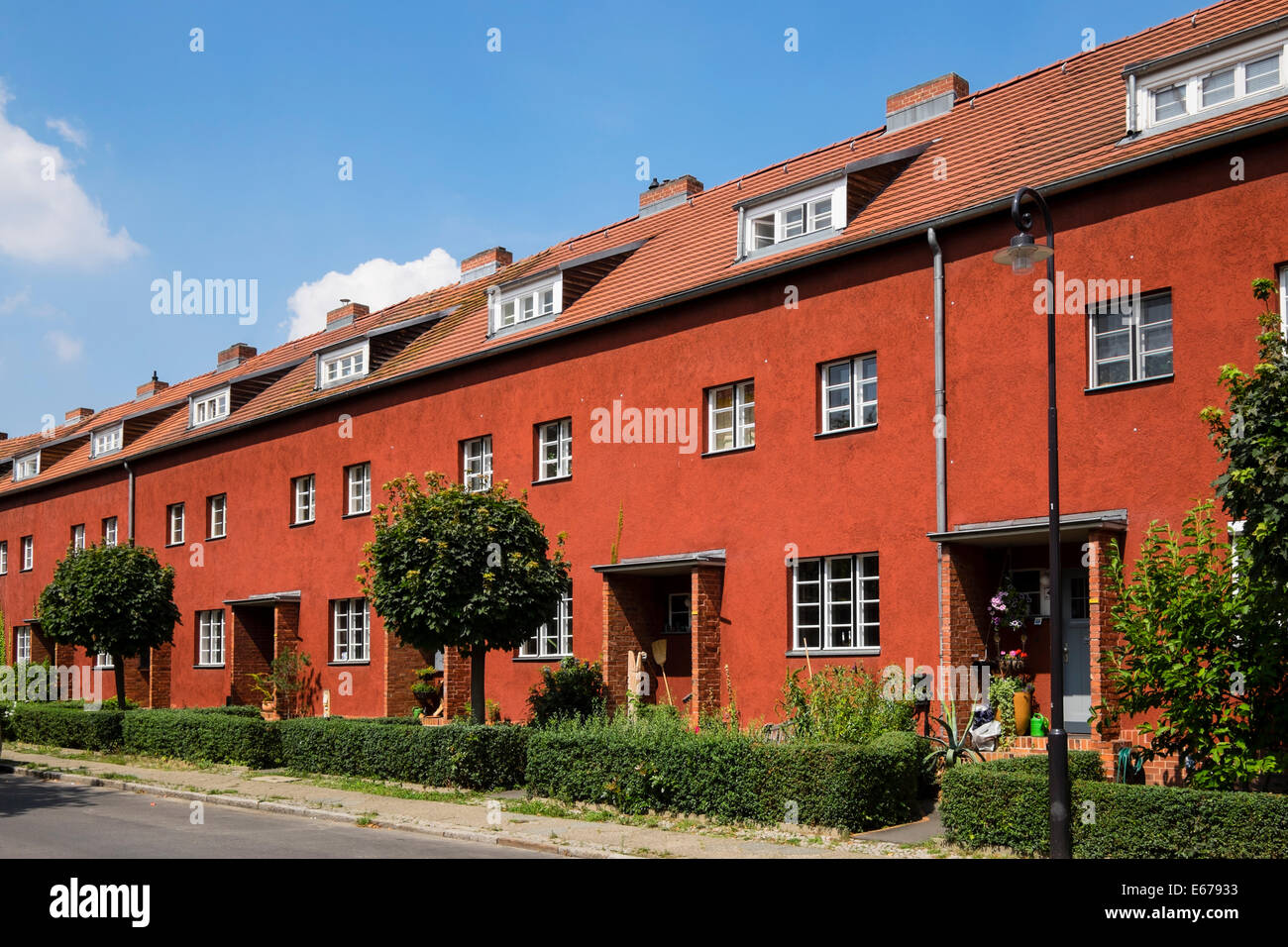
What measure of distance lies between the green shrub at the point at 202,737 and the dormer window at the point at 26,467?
75.8 feet

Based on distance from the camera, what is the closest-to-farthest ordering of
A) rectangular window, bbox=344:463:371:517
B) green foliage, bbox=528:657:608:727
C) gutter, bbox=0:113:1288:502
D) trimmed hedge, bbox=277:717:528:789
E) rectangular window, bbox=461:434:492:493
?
gutter, bbox=0:113:1288:502 → trimmed hedge, bbox=277:717:528:789 → green foliage, bbox=528:657:608:727 → rectangular window, bbox=461:434:492:493 → rectangular window, bbox=344:463:371:517

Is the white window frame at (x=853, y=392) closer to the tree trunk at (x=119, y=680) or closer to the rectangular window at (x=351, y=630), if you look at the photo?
the rectangular window at (x=351, y=630)

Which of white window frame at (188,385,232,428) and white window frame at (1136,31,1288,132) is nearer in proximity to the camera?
white window frame at (1136,31,1288,132)

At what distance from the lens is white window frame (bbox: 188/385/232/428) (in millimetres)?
33594

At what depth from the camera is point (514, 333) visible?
23562mm

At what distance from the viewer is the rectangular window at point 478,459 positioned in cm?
2379

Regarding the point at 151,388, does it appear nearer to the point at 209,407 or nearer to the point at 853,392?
the point at 209,407

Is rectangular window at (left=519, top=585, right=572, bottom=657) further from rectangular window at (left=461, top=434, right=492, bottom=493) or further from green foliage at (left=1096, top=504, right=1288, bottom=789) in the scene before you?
green foliage at (left=1096, top=504, right=1288, bottom=789)

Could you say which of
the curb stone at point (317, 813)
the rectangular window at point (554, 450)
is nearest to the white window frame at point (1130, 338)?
the curb stone at point (317, 813)

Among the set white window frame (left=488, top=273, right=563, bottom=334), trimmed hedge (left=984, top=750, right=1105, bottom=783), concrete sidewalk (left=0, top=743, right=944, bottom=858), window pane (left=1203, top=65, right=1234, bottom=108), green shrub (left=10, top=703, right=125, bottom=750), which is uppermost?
window pane (left=1203, top=65, right=1234, bottom=108)

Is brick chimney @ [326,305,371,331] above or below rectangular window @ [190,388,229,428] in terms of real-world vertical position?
above

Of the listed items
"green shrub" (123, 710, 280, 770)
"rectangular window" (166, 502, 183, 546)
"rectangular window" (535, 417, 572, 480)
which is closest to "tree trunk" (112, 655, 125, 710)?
"green shrub" (123, 710, 280, 770)

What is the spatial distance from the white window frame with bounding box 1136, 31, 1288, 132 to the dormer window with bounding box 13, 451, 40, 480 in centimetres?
4047
